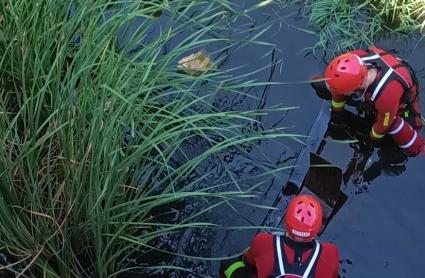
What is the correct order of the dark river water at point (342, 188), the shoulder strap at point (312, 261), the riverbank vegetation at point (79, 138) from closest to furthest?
the riverbank vegetation at point (79, 138)
the shoulder strap at point (312, 261)
the dark river water at point (342, 188)

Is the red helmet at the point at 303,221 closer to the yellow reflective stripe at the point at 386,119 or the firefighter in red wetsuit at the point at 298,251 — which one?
the firefighter in red wetsuit at the point at 298,251

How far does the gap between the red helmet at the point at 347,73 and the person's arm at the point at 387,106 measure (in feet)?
0.47

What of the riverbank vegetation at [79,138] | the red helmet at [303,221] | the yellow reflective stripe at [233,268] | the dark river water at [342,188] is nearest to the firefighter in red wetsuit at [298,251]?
the red helmet at [303,221]

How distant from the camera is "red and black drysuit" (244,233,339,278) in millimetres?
2863

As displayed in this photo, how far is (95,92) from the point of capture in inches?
107

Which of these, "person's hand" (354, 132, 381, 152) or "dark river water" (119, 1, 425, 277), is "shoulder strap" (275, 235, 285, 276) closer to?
"dark river water" (119, 1, 425, 277)

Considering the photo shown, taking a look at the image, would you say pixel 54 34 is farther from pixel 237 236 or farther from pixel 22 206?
pixel 237 236

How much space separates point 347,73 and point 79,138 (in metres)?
1.51

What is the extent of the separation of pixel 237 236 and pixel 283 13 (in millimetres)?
1520

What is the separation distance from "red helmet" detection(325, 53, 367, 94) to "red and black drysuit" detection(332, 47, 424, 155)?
10 cm

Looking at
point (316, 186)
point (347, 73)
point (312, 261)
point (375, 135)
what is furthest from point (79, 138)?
point (375, 135)

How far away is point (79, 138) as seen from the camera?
105 inches

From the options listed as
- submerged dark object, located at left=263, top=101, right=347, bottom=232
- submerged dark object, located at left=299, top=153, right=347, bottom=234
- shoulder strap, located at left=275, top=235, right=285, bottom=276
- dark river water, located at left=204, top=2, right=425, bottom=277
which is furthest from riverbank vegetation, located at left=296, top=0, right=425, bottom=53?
shoulder strap, located at left=275, top=235, right=285, bottom=276

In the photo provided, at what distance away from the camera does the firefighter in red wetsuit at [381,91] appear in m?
3.52
